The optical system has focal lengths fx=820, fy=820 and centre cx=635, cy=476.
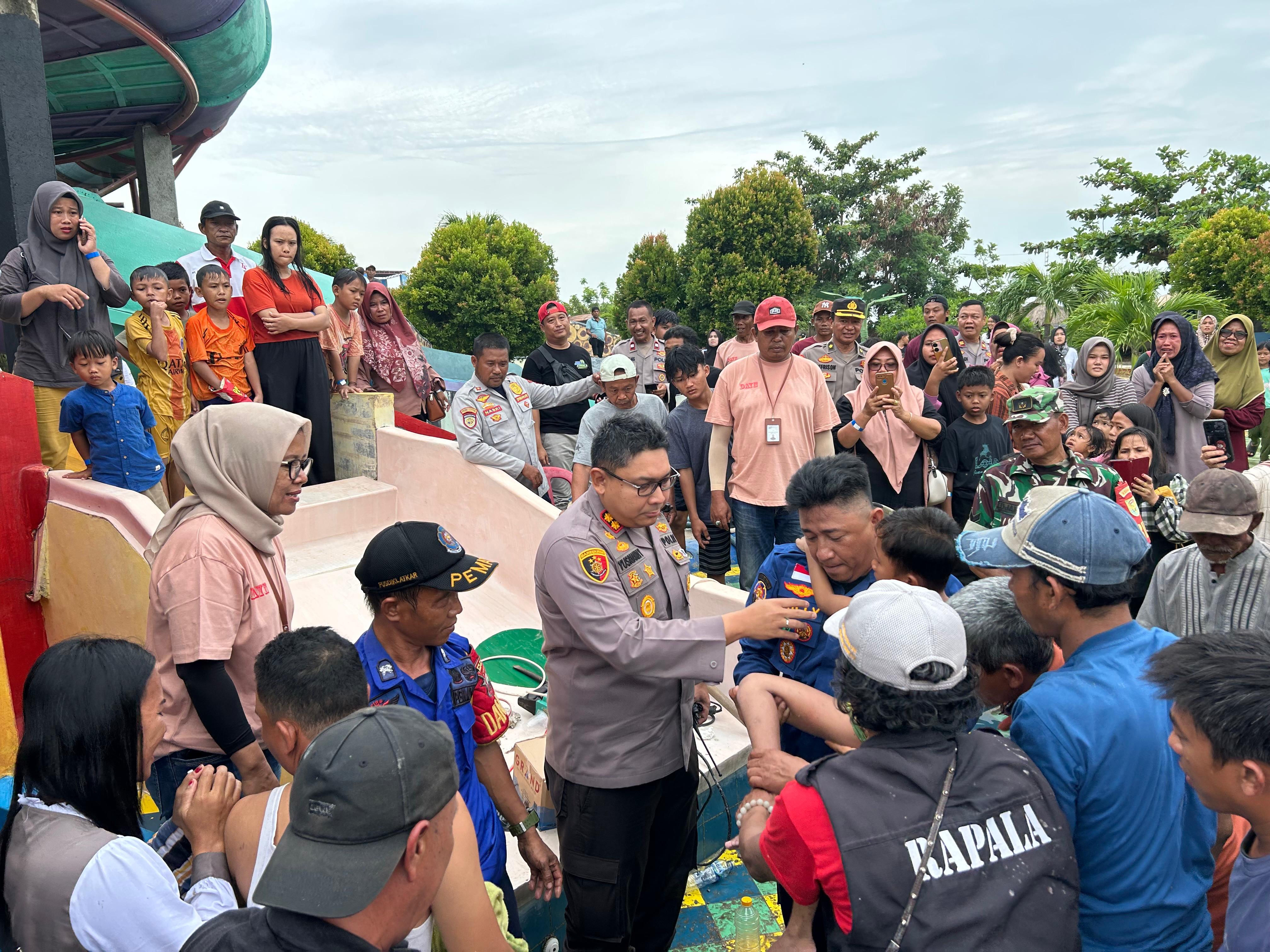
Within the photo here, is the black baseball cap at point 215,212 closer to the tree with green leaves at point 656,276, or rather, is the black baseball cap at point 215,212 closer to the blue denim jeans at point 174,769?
the blue denim jeans at point 174,769

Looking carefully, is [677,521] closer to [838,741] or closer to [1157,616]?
[1157,616]

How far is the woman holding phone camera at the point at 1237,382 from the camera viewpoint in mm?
6652

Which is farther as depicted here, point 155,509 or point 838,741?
point 155,509

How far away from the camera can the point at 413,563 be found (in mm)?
2133

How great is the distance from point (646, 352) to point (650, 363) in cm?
12

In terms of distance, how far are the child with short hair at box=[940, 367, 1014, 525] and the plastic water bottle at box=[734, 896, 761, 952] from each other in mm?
2757

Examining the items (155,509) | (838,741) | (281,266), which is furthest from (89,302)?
(838,741)

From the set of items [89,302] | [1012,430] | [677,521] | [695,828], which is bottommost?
[695,828]

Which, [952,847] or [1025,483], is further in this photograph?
[1025,483]

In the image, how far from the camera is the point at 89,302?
5.59 metres

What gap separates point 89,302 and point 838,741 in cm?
581

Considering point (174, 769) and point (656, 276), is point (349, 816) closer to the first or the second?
point (174, 769)

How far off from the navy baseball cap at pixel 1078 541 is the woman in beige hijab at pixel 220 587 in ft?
6.54

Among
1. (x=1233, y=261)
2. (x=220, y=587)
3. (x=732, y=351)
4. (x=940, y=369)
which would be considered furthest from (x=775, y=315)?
(x=1233, y=261)
